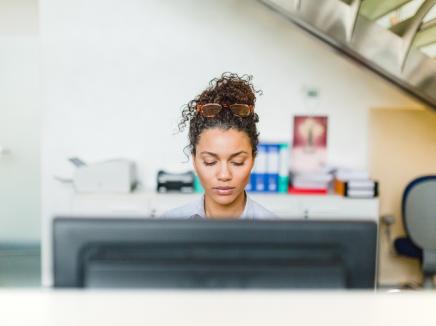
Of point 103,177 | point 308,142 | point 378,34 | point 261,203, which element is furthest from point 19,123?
point 378,34

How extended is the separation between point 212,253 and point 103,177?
311cm

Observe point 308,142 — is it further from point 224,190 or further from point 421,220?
point 224,190

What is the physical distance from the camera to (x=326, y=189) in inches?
159

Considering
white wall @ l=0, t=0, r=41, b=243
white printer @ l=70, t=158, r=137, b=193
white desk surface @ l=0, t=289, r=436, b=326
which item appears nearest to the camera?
white desk surface @ l=0, t=289, r=436, b=326

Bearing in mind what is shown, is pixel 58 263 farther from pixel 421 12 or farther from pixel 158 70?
pixel 158 70

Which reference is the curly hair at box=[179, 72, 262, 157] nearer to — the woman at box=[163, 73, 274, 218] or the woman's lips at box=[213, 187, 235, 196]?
the woman at box=[163, 73, 274, 218]

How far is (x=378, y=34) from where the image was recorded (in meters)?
3.45

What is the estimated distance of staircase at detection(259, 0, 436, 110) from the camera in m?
3.35

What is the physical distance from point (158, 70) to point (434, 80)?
196 centimetres

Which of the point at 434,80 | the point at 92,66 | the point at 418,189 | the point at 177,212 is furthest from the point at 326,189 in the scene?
the point at 177,212

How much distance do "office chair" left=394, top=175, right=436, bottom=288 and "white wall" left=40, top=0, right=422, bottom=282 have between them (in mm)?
1036

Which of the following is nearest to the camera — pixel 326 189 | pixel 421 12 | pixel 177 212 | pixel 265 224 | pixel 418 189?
pixel 265 224

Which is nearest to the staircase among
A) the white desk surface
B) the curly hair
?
the curly hair

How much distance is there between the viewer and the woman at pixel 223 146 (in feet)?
6.54
